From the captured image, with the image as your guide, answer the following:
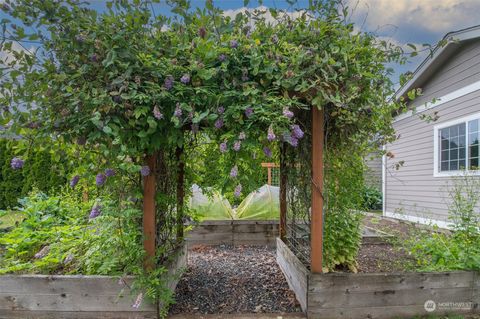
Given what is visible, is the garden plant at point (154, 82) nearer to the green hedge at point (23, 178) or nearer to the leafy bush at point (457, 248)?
the leafy bush at point (457, 248)

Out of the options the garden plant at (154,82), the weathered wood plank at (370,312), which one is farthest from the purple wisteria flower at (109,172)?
the weathered wood plank at (370,312)

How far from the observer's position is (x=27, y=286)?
8.71 ft

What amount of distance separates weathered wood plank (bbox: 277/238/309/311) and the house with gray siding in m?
2.41

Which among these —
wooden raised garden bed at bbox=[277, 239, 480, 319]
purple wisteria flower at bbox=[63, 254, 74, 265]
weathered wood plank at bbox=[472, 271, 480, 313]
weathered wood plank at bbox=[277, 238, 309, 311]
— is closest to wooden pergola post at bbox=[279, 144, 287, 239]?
weathered wood plank at bbox=[277, 238, 309, 311]

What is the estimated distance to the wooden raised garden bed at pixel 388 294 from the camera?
2594mm

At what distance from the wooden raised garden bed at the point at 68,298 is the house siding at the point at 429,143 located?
14.5ft

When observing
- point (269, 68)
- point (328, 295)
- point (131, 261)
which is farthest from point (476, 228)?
point (131, 261)

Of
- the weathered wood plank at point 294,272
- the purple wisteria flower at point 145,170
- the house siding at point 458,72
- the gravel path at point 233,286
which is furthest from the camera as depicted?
the house siding at point 458,72

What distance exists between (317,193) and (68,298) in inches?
86.6

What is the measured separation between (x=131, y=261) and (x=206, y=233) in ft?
10.2

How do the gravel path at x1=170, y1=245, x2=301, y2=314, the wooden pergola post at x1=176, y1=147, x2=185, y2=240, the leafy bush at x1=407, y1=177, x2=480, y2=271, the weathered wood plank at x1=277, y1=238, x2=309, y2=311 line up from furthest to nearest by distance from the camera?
1. the wooden pergola post at x1=176, y1=147, x2=185, y2=240
2. the gravel path at x1=170, y1=245, x2=301, y2=314
3. the leafy bush at x1=407, y1=177, x2=480, y2=271
4. the weathered wood plank at x1=277, y1=238, x2=309, y2=311

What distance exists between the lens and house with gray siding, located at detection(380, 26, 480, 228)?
6.11 m

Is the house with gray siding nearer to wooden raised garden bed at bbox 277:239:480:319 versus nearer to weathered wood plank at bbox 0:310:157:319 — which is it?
wooden raised garden bed at bbox 277:239:480:319

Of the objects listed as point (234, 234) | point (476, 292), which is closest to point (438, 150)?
point (234, 234)
